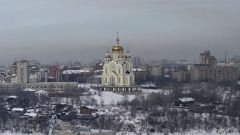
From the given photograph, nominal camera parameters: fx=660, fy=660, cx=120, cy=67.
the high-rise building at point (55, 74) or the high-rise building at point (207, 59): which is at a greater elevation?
the high-rise building at point (207, 59)

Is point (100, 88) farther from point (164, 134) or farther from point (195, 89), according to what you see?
point (164, 134)

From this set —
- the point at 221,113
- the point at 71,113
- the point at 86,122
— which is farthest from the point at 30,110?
the point at 221,113

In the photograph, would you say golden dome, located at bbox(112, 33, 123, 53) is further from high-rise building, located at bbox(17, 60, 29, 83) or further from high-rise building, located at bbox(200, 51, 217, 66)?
high-rise building, located at bbox(200, 51, 217, 66)

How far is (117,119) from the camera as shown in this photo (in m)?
12.8

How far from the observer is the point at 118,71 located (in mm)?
19312

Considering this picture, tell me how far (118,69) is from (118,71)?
10cm

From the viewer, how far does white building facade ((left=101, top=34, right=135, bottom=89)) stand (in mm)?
19125

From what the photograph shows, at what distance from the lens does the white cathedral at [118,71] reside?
1902cm

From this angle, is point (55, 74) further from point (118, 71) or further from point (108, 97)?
point (108, 97)

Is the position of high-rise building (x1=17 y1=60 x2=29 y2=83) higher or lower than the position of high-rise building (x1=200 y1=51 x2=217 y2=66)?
lower

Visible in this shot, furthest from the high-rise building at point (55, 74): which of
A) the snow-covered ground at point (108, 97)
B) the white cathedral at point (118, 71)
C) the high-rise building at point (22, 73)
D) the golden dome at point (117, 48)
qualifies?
the snow-covered ground at point (108, 97)

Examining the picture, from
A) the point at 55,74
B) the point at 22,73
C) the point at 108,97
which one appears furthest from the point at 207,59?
the point at 108,97

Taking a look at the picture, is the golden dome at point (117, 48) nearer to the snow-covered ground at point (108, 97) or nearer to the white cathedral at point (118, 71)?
the white cathedral at point (118, 71)

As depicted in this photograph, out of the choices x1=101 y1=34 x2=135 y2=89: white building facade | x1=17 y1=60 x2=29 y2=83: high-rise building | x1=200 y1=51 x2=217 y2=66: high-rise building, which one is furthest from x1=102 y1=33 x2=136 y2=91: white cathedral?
x1=200 y1=51 x2=217 y2=66: high-rise building
